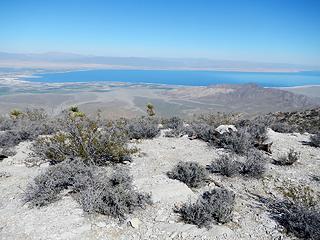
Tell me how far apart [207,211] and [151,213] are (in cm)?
94

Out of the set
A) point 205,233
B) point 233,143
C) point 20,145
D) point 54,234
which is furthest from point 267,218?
point 20,145

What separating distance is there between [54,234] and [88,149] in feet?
9.91

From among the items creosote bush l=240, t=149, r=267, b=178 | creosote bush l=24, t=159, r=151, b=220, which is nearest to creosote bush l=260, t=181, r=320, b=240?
creosote bush l=240, t=149, r=267, b=178

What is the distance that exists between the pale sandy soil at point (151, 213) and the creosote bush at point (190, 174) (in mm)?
179

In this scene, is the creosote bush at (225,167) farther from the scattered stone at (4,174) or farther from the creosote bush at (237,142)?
the scattered stone at (4,174)

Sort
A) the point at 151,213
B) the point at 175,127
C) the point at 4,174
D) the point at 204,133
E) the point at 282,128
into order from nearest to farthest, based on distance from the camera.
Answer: the point at 151,213 → the point at 4,174 → the point at 204,133 → the point at 175,127 → the point at 282,128

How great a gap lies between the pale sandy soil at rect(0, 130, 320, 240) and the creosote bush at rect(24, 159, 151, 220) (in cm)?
14

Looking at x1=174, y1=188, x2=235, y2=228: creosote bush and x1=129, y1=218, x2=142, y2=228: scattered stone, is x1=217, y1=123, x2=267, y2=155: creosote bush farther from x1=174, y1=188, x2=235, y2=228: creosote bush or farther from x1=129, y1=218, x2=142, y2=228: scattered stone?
x1=129, y1=218, x2=142, y2=228: scattered stone

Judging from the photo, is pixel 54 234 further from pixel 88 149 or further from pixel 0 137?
pixel 0 137

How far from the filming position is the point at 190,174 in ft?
20.5

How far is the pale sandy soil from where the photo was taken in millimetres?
4430

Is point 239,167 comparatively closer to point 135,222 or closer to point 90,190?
point 135,222

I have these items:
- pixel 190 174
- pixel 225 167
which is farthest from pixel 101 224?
pixel 225 167

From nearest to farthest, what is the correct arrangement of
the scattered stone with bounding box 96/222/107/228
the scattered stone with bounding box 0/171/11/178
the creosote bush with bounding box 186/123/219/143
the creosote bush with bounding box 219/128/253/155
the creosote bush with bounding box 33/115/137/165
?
the scattered stone with bounding box 96/222/107/228 → the scattered stone with bounding box 0/171/11/178 → the creosote bush with bounding box 33/115/137/165 → the creosote bush with bounding box 219/128/253/155 → the creosote bush with bounding box 186/123/219/143
